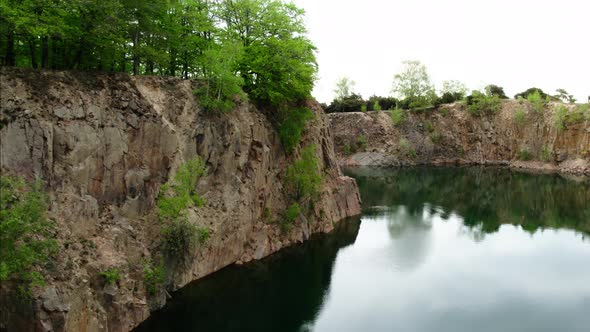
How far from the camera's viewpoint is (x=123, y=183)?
28.8 m

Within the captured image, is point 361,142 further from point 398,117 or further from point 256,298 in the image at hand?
point 256,298

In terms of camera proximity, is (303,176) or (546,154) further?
(546,154)

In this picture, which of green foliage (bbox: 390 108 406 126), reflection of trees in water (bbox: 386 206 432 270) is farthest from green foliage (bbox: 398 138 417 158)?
reflection of trees in water (bbox: 386 206 432 270)

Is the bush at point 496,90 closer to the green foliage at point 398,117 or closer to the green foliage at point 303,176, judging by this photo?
the green foliage at point 398,117

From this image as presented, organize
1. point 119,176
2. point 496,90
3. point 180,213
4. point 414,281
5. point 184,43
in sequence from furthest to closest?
point 496,90, point 184,43, point 414,281, point 180,213, point 119,176

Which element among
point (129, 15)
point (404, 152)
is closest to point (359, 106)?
point (404, 152)

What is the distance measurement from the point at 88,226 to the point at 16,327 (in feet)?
21.8

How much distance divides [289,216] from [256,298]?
40.7 feet

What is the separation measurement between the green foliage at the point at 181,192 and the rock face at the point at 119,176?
53cm

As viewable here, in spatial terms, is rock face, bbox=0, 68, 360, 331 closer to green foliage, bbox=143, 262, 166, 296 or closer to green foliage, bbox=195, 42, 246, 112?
green foliage, bbox=143, 262, 166, 296

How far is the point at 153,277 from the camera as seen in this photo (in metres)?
27.7

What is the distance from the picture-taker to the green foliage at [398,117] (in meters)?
122

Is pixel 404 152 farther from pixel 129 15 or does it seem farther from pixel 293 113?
pixel 129 15

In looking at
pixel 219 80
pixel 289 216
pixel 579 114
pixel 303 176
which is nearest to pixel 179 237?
pixel 219 80
